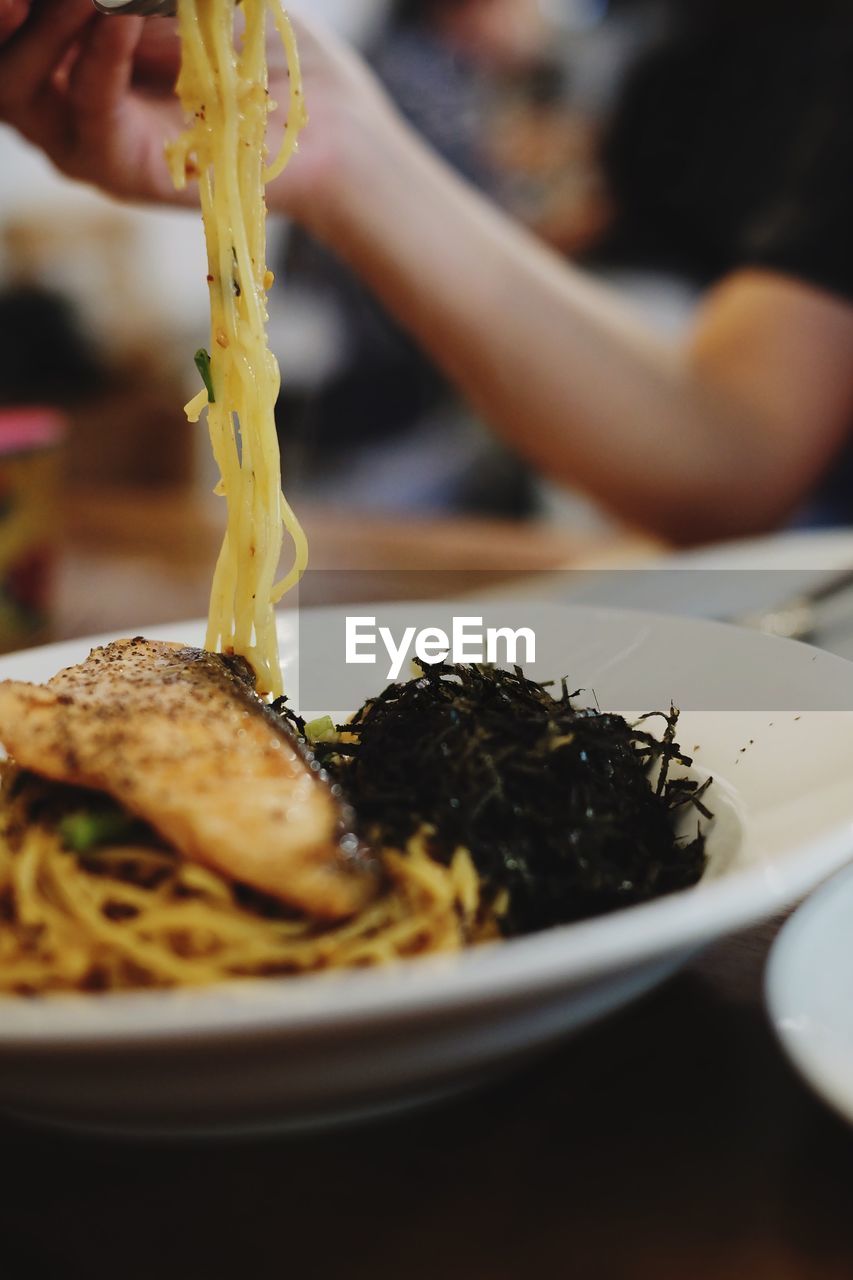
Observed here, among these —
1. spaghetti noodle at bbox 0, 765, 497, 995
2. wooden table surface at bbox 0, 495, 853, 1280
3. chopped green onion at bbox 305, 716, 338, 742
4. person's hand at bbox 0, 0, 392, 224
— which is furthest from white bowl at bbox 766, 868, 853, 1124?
person's hand at bbox 0, 0, 392, 224

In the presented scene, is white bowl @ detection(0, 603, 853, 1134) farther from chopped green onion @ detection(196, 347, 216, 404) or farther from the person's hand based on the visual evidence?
the person's hand

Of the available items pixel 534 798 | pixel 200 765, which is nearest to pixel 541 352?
pixel 534 798

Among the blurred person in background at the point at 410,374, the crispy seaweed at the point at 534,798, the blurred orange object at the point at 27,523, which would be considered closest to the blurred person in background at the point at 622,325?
the blurred orange object at the point at 27,523

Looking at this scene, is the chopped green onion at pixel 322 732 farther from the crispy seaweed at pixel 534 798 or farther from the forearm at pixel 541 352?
the forearm at pixel 541 352

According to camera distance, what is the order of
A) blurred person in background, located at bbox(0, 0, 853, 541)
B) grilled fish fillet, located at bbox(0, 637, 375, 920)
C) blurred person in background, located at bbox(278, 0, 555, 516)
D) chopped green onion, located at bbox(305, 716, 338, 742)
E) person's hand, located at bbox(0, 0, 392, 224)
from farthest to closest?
blurred person in background, located at bbox(278, 0, 555, 516) < blurred person in background, located at bbox(0, 0, 853, 541) < person's hand, located at bbox(0, 0, 392, 224) < chopped green onion, located at bbox(305, 716, 338, 742) < grilled fish fillet, located at bbox(0, 637, 375, 920)

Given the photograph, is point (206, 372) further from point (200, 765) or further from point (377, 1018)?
point (377, 1018)

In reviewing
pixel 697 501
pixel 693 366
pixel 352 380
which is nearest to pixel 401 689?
pixel 697 501

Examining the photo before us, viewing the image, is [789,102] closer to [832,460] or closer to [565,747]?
[832,460]

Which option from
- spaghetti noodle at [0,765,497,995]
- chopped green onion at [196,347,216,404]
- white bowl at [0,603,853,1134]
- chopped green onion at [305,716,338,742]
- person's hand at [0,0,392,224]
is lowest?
spaghetti noodle at [0,765,497,995]
